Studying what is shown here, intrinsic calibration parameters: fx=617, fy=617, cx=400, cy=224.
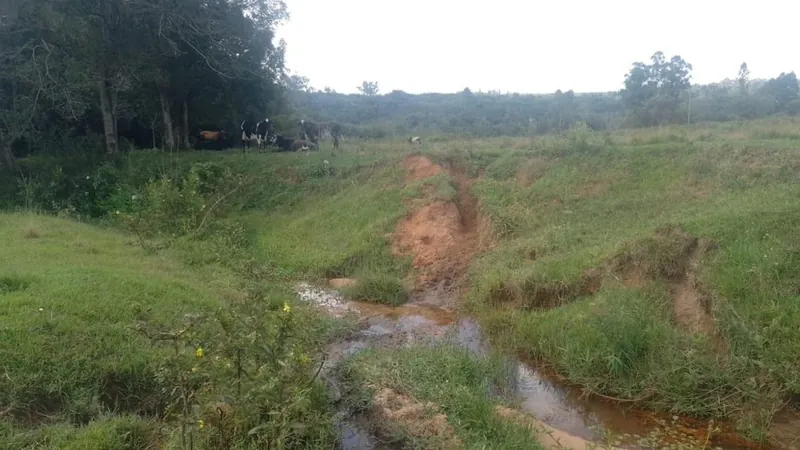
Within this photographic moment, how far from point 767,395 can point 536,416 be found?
7.01 ft

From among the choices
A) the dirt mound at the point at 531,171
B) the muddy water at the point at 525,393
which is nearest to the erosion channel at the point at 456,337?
the muddy water at the point at 525,393

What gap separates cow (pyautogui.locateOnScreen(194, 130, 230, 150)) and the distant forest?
21.6 feet

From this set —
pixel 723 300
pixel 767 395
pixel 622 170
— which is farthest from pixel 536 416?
pixel 622 170

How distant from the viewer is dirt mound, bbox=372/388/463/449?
5203 mm

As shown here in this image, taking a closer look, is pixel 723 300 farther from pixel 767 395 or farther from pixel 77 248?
pixel 77 248

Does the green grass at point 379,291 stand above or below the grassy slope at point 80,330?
below

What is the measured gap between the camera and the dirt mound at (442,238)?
10.7 meters

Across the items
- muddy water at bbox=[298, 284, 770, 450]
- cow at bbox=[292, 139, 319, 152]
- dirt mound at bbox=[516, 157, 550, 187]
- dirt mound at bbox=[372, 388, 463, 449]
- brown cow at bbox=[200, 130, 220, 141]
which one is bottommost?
muddy water at bbox=[298, 284, 770, 450]

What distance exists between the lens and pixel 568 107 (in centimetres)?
3816

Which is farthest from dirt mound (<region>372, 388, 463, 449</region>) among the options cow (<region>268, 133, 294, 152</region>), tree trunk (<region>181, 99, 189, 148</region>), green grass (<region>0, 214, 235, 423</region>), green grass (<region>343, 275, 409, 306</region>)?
tree trunk (<region>181, 99, 189, 148</region>)

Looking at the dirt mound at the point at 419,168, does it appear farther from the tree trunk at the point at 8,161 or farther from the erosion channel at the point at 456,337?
the tree trunk at the point at 8,161

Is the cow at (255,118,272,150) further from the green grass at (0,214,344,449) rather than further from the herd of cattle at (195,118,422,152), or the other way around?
the green grass at (0,214,344,449)

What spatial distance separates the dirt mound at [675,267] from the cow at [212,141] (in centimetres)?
1625

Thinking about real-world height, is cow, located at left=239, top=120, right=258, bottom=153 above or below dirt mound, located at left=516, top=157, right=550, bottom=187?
above
